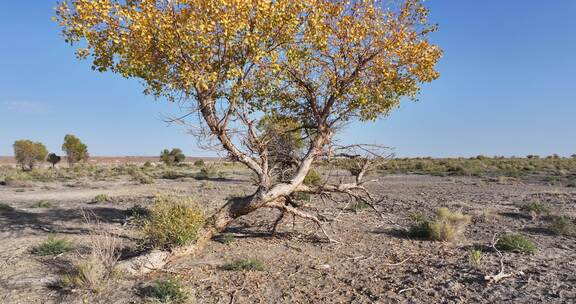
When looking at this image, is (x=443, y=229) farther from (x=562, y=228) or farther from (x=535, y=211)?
(x=535, y=211)

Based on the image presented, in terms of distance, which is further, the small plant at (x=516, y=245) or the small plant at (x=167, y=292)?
the small plant at (x=516, y=245)

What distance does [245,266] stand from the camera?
7.51 meters

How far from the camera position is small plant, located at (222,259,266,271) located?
7.44m

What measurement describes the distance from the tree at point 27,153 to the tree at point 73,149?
383 centimetres

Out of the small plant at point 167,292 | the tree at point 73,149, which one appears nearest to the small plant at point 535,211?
the small plant at point 167,292

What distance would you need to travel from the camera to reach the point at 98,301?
596 cm

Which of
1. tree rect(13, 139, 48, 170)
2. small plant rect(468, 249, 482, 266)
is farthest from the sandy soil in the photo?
tree rect(13, 139, 48, 170)

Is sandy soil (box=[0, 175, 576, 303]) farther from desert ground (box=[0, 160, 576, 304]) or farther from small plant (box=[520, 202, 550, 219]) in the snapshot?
small plant (box=[520, 202, 550, 219])

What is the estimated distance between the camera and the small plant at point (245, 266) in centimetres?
744

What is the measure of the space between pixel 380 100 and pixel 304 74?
5.97ft

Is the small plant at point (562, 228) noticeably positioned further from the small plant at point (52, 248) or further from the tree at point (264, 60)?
the small plant at point (52, 248)

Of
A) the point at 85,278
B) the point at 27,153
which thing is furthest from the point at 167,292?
the point at 27,153

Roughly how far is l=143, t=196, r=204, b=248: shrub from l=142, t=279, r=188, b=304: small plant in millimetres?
1644

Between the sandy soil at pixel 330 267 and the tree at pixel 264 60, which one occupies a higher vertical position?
the tree at pixel 264 60
